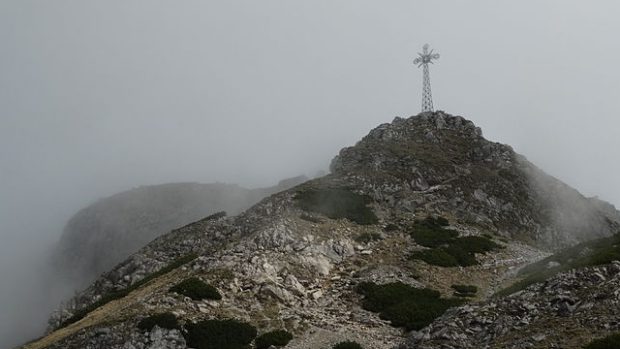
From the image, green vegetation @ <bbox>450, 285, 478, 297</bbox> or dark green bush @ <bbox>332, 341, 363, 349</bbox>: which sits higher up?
green vegetation @ <bbox>450, 285, 478, 297</bbox>

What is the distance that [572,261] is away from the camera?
31266 mm

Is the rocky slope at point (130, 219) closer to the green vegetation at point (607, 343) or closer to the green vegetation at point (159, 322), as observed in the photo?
the green vegetation at point (159, 322)

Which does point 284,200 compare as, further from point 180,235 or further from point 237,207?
point 237,207

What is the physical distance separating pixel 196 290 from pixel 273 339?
653 cm

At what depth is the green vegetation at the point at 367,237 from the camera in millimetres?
44438

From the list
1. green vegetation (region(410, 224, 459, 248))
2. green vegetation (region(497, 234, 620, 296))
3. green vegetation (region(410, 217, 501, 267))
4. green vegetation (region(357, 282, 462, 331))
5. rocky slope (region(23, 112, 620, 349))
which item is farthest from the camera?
green vegetation (region(410, 224, 459, 248))

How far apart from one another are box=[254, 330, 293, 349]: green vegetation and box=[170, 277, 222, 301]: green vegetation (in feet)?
15.7

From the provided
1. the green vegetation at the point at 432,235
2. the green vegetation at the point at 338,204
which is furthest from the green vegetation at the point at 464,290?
the green vegetation at the point at 338,204

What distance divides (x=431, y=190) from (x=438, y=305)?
30175 mm

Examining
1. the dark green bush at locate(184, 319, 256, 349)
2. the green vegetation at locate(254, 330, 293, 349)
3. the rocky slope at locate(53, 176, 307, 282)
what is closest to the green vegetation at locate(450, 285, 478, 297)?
the green vegetation at locate(254, 330, 293, 349)

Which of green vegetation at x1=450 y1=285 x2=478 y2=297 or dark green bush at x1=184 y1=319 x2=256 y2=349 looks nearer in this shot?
dark green bush at x1=184 y1=319 x2=256 y2=349

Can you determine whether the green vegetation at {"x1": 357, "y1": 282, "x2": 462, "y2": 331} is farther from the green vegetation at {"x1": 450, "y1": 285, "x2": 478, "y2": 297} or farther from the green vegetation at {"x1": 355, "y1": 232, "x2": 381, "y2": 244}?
the green vegetation at {"x1": 355, "y1": 232, "x2": 381, "y2": 244}

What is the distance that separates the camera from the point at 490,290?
123 ft

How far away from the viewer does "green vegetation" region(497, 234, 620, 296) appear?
25156 mm
